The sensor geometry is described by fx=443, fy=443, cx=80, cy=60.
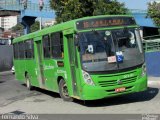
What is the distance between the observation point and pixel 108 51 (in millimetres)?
12859

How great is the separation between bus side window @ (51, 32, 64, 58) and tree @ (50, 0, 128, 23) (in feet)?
44.4

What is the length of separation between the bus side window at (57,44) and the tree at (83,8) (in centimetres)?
1352

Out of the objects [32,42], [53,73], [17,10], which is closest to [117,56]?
[53,73]

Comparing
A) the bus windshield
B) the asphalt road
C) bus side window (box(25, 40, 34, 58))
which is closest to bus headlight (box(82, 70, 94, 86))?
the bus windshield

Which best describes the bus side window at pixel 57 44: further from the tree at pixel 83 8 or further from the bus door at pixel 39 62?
the tree at pixel 83 8

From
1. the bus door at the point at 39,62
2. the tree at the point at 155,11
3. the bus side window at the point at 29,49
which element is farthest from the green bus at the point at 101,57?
the tree at the point at 155,11

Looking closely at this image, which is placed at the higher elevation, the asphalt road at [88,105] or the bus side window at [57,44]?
the bus side window at [57,44]

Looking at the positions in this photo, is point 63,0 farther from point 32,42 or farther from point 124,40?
point 124,40

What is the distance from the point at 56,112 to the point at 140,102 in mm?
2592

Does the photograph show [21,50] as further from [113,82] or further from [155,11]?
[155,11]

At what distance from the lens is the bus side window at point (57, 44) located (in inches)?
573

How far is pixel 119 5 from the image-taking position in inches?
1178

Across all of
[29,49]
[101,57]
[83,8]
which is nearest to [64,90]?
[101,57]

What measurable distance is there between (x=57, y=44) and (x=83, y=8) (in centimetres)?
1468
